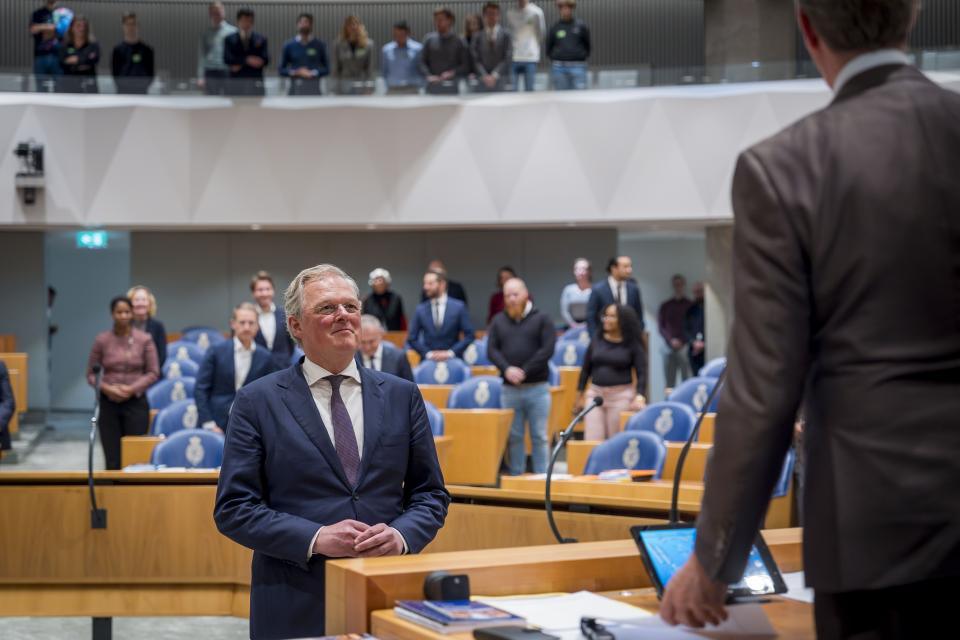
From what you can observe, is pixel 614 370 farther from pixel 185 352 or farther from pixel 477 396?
pixel 185 352

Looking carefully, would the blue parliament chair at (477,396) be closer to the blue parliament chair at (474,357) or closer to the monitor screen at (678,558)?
the blue parliament chair at (474,357)

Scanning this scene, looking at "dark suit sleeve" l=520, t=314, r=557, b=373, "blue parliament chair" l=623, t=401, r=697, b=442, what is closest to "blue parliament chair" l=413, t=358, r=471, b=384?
"dark suit sleeve" l=520, t=314, r=557, b=373

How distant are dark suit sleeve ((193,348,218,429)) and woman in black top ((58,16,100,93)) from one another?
817 centimetres

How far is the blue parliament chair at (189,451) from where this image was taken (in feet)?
21.6

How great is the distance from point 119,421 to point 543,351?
315 centimetres

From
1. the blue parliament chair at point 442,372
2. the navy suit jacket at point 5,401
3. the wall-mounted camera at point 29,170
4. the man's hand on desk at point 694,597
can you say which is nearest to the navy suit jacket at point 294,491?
the man's hand on desk at point 694,597

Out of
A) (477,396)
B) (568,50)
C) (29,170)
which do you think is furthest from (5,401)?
(568,50)

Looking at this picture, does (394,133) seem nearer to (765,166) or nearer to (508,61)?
(508,61)

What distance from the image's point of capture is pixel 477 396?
31.4 feet

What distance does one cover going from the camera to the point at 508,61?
47.7ft

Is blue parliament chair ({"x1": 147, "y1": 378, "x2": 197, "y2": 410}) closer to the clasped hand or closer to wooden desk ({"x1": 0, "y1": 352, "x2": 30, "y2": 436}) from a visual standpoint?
wooden desk ({"x1": 0, "y1": 352, "x2": 30, "y2": 436})

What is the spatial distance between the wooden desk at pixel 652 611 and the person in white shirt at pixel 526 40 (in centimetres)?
1268

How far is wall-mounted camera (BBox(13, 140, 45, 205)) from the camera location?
1438cm

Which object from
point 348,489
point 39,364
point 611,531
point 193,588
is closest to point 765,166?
point 348,489
